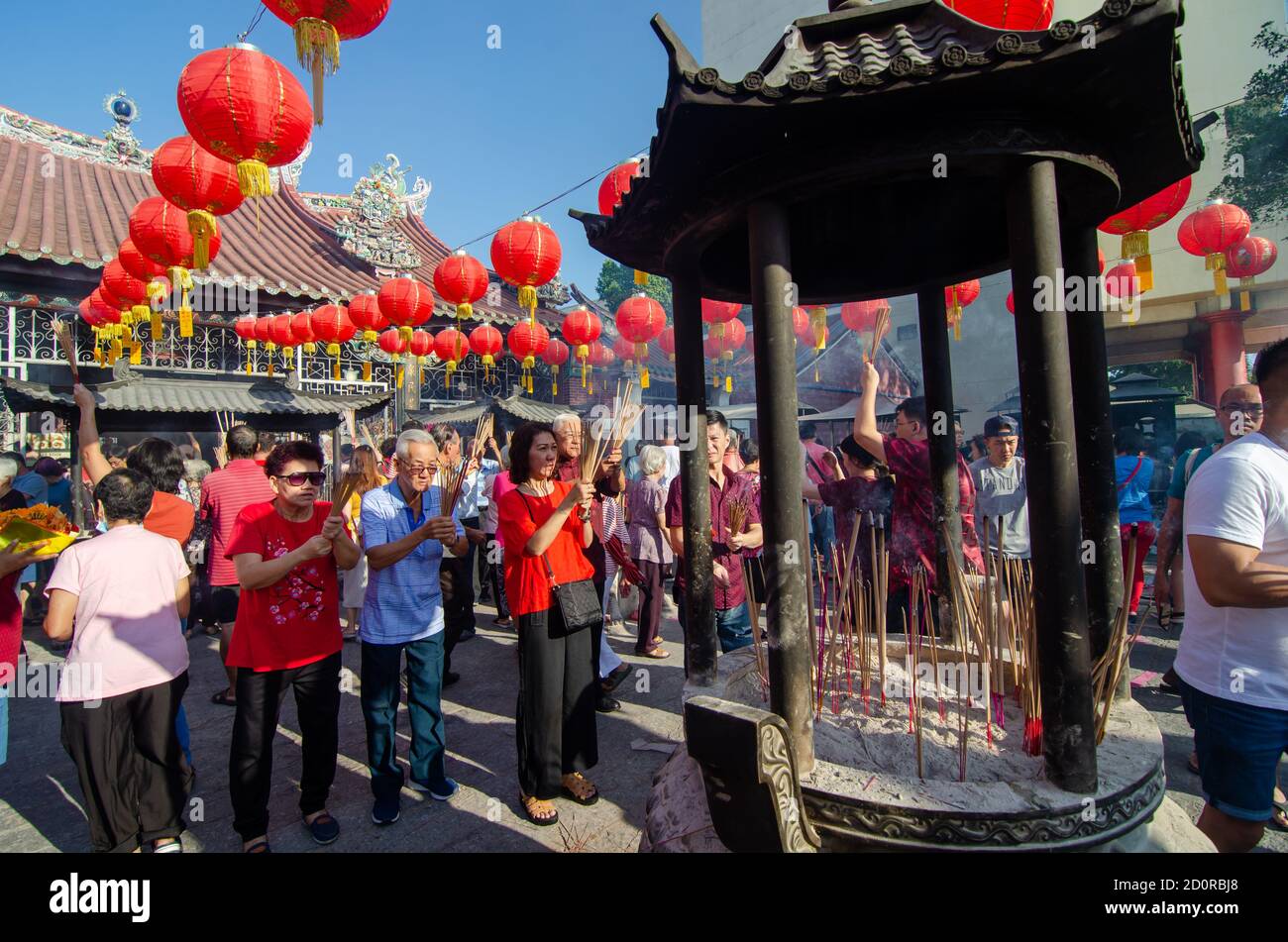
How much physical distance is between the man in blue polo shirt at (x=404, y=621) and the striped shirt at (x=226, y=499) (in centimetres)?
174

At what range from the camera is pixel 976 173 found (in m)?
2.01

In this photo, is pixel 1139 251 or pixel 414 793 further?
pixel 1139 251

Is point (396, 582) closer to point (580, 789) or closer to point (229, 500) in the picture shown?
point (580, 789)

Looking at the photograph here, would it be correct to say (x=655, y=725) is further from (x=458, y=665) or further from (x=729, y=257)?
(x=729, y=257)

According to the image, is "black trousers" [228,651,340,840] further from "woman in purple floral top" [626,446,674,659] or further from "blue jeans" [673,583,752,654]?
"woman in purple floral top" [626,446,674,659]

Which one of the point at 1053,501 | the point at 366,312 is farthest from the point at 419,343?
the point at 1053,501

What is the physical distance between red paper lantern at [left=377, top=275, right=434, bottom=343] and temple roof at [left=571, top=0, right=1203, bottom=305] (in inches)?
227

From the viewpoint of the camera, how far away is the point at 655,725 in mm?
3859

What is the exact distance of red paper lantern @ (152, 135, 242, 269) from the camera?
14.2 ft

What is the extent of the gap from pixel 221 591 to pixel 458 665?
1.71m

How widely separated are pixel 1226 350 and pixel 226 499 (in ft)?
48.0

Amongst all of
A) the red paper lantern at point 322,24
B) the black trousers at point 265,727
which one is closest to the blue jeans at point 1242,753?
the black trousers at point 265,727

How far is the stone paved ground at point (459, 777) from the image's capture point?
2.76 m

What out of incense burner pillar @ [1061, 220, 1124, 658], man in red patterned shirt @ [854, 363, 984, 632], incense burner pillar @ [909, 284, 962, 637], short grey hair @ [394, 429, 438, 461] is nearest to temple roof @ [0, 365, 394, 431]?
short grey hair @ [394, 429, 438, 461]
